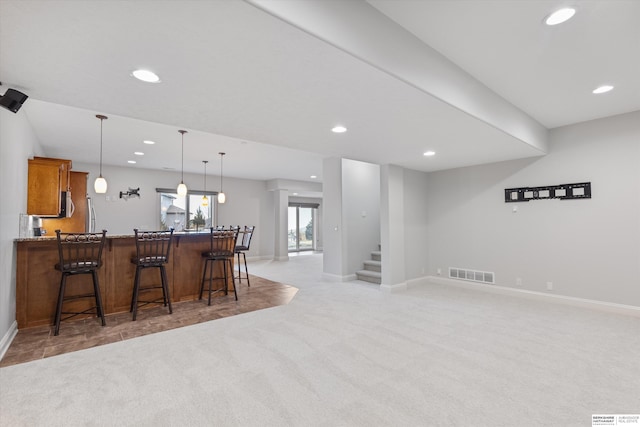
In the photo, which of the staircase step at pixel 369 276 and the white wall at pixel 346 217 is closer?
the staircase step at pixel 369 276

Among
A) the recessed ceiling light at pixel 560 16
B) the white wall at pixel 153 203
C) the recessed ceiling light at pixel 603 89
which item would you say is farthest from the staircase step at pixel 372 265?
the recessed ceiling light at pixel 560 16

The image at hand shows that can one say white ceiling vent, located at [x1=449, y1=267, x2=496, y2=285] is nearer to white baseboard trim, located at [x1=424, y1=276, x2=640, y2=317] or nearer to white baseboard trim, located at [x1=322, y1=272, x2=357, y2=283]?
white baseboard trim, located at [x1=424, y1=276, x2=640, y2=317]

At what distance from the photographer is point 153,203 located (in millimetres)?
8078

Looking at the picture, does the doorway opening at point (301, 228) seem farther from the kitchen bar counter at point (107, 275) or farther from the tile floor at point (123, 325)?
the tile floor at point (123, 325)

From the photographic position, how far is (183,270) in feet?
15.4

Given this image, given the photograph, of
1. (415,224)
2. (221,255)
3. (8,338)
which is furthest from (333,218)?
(8,338)

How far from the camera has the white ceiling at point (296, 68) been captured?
1.66 metres

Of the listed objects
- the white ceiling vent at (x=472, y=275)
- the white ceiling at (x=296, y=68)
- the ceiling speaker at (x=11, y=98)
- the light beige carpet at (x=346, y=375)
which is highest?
the white ceiling at (x=296, y=68)

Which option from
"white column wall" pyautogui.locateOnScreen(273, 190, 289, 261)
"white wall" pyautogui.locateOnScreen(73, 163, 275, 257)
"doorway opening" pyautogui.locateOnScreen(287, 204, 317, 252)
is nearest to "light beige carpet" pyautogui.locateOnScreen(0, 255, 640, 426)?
"white wall" pyautogui.locateOnScreen(73, 163, 275, 257)

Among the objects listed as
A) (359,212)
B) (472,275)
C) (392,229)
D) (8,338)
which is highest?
(359,212)

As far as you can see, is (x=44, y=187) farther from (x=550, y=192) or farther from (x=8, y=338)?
(x=550, y=192)

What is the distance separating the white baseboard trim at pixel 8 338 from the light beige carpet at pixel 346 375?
0.44 meters

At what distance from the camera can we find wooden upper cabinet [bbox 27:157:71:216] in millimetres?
4027

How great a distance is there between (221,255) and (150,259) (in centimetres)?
98
